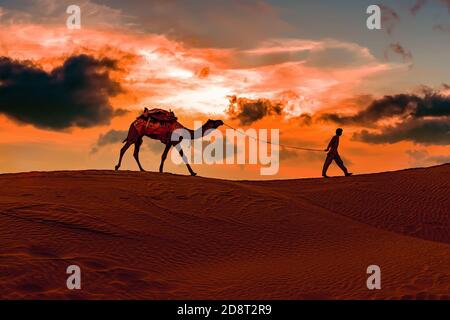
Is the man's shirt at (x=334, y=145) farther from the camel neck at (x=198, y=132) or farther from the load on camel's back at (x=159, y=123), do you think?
the load on camel's back at (x=159, y=123)

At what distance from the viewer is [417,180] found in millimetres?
24688

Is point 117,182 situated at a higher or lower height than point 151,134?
lower

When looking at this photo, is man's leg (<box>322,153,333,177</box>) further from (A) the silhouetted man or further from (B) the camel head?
(B) the camel head

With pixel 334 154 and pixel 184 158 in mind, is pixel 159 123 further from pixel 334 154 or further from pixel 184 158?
pixel 334 154

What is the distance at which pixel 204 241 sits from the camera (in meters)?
14.4

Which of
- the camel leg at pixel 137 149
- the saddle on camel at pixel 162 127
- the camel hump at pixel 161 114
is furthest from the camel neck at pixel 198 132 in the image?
the camel leg at pixel 137 149

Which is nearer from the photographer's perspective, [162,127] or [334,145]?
[162,127]

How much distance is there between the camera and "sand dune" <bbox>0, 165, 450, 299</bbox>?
1110 centimetres

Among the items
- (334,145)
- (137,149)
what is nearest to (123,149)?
(137,149)

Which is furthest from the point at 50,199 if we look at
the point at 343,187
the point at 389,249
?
the point at 343,187

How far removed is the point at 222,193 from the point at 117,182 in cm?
334

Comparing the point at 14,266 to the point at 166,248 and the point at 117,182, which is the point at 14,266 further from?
the point at 117,182

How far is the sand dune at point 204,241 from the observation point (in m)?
11.1
